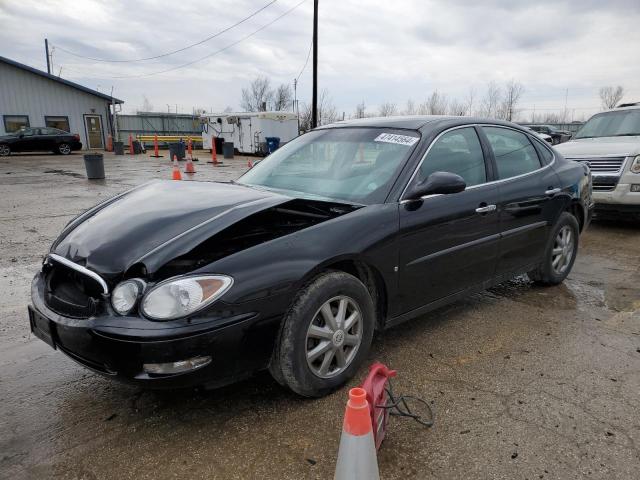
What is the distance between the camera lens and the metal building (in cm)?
2739

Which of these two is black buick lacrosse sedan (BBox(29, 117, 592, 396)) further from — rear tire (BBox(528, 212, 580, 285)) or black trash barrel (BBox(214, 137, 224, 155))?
black trash barrel (BBox(214, 137, 224, 155))

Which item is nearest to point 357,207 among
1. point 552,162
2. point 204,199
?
point 204,199

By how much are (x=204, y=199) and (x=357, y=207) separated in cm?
96

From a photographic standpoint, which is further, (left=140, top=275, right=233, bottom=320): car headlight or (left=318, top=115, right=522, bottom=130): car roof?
(left=318, top=115, right=522, bottom=130): car roof

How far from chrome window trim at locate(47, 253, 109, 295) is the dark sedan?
1041 inches

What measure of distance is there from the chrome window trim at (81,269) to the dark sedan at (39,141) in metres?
26.5

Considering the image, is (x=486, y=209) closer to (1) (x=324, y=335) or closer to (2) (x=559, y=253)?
(2) (x=559, y=253)

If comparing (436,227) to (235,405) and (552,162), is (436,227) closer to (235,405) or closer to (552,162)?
(235,405)

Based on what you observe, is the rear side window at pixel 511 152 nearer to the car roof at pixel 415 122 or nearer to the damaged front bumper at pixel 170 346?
the car roof at pixel 415 122

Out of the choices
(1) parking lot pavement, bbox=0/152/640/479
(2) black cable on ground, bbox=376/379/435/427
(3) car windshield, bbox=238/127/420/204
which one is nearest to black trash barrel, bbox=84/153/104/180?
(1) parking lot pavement, bbox=0/152/640/479

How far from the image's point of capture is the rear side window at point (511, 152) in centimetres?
390

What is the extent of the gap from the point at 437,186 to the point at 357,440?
5.71 ft

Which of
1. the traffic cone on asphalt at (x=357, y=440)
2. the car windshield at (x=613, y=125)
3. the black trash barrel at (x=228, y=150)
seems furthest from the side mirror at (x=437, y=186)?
the black trash barrel at (x=228, y=150)

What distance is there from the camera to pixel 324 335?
2617 millimetres
